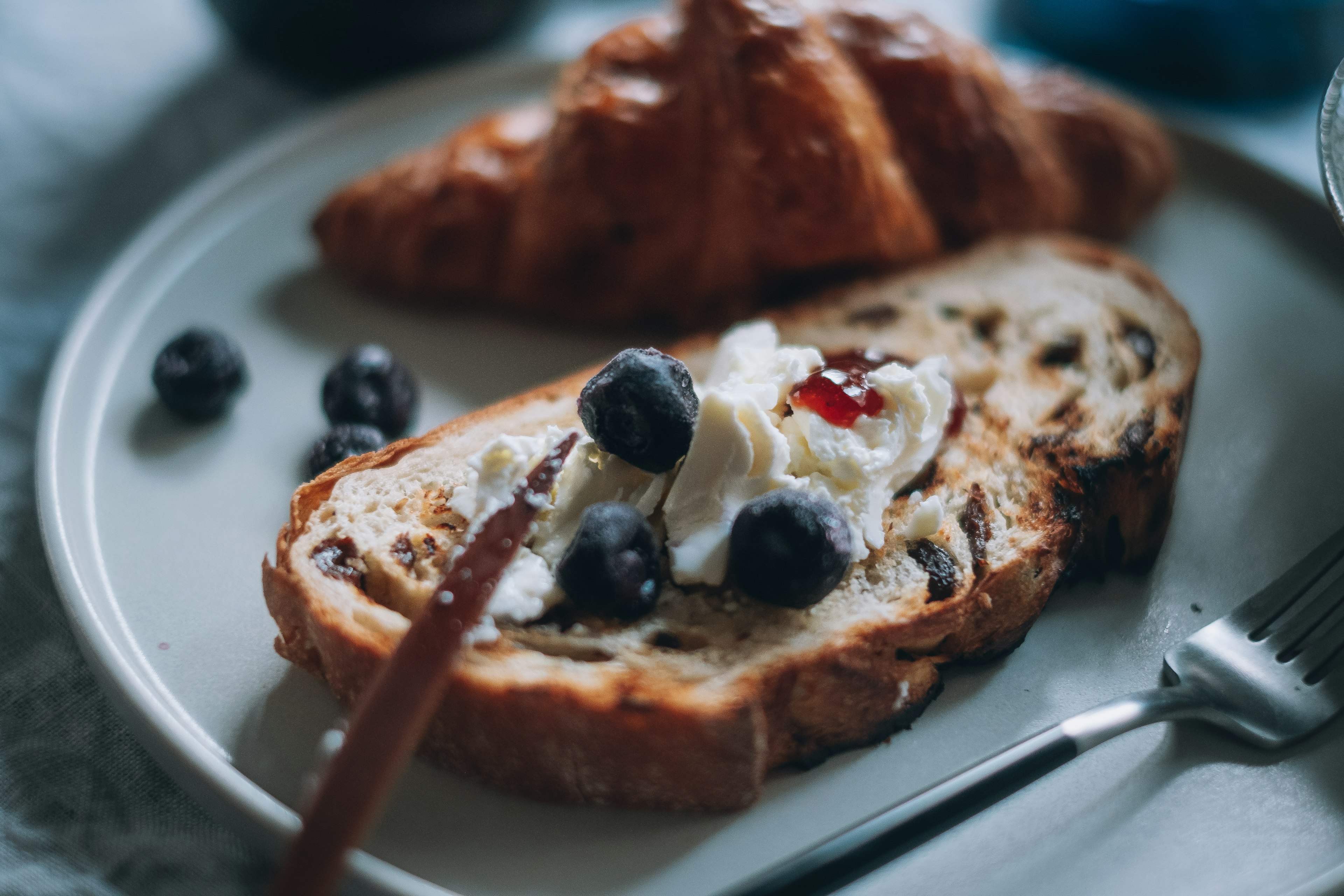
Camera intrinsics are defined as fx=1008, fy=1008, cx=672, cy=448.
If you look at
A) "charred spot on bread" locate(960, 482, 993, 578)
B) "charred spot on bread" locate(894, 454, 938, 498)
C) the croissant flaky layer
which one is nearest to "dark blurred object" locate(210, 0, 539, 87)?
the croissant flaky layer

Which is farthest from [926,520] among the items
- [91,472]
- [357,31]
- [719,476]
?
[357,31]

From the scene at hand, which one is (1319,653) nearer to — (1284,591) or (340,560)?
(1284,591)

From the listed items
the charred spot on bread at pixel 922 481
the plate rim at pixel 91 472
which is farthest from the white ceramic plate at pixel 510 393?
the charred spot on bread at pixel 922 481

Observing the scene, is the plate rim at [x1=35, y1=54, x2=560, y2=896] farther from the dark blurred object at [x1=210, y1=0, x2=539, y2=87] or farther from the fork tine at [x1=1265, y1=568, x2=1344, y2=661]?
the fork tine at [x1=1265, y1=568, x2=1344, y2=661]

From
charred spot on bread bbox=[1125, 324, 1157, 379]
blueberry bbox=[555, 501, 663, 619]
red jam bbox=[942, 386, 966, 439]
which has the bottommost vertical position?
blueberry bbox=[555, 501, 663, 619]

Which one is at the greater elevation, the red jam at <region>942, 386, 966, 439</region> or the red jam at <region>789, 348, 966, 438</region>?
the red jam at <region>789, 348, 966, 438</region>

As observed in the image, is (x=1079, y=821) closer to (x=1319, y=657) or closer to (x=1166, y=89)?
(x=1319, y=657)

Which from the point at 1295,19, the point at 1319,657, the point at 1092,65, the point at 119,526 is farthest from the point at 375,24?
the point at 1319,657
